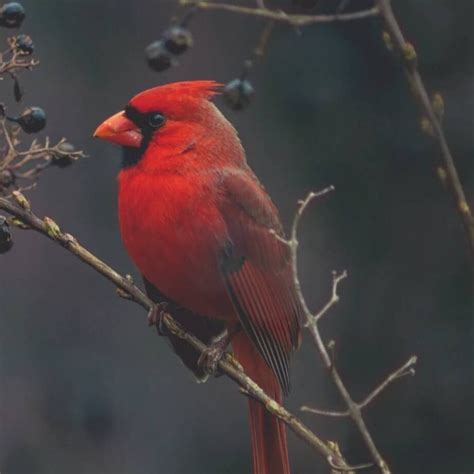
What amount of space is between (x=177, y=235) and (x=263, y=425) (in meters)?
0.44

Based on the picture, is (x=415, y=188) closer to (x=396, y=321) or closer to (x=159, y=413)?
(x=396, y=321)

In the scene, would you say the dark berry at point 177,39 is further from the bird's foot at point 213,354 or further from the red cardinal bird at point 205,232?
the bird's foot at point 213,354

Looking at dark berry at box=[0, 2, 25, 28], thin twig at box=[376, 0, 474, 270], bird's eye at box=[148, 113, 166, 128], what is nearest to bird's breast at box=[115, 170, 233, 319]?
bird's eye at box=[148, 113, 166, 128]

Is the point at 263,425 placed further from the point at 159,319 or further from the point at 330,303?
the point at 330,303

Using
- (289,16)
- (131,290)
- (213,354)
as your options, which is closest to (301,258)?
(213,354)

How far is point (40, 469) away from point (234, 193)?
129 centimetres

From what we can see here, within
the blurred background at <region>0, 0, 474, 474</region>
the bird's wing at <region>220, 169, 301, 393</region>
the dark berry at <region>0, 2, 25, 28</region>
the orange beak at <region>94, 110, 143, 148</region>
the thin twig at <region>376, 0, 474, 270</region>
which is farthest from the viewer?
the blurred background at <region>0, 0, 474, 474</region>

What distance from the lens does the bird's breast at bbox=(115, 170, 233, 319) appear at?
7.45ft

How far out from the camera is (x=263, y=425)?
94.7 inches

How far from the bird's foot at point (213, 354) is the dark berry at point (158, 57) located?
781mm

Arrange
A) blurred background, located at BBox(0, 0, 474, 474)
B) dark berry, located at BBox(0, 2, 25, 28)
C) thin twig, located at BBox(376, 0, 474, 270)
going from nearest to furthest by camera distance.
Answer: thin twig, located at BBox(376, 0, 474, 270)
dark berry, located at BBox(0, 2, 25, 28)
blurred background, located at BBox(0, 0, 474, 474)

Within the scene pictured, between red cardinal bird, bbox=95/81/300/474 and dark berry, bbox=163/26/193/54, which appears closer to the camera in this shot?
dark berry, bbox=163/26/193/54

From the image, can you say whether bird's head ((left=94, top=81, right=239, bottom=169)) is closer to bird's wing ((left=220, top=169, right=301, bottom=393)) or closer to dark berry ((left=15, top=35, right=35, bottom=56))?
bird's wing ((left=220, top=169, right=301, bottom=393))

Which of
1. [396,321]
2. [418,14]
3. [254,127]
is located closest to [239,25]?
[254,127]
